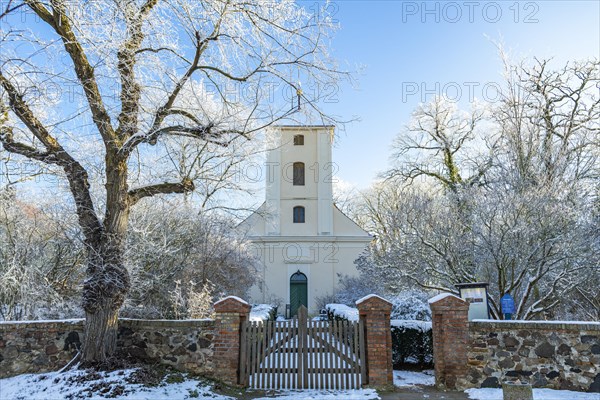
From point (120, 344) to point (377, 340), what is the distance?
14.5 ft

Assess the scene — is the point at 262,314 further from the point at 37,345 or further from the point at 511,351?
the point at 511,351

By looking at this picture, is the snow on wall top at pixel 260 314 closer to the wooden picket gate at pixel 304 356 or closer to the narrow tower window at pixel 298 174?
the wooden picket gate at pixel 304 356

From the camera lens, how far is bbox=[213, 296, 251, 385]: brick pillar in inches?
281

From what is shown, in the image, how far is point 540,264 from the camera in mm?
9305

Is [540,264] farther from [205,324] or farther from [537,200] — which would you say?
[205,324]

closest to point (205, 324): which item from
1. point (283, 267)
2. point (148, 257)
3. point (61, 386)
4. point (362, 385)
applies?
point (61, 386)

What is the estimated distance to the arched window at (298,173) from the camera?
88.5ft

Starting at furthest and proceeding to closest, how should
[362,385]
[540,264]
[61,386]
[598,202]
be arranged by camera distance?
[598,202] < [540,264] < [362,385] < [61,386]

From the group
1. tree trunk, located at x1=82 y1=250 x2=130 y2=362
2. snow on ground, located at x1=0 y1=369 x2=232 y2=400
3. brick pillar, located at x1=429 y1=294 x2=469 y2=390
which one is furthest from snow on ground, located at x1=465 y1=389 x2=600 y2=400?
tree trunk, located at x1=82 y1=250 x2=130 y2=362

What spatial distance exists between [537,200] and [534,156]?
3.51 metres

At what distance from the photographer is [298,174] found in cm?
2712

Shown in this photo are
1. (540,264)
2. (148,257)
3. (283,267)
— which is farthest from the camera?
(283,267)

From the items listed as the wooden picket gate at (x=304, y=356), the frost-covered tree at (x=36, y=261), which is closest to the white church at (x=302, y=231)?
the frost-covered tree at (x=36, y=261)

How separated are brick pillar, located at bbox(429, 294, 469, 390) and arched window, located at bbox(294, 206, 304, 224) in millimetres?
19162
